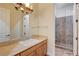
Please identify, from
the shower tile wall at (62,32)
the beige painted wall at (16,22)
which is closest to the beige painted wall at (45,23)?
the shower tile wall at (62,32)

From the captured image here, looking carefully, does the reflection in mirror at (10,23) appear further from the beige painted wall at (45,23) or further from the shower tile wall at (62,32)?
the shower tile wall at (62,32)

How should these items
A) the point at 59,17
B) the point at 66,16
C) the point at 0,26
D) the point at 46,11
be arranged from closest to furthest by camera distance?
the point at 0,26, the point at 46,11, the point at 59,17, the point at 66,16

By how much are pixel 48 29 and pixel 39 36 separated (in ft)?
0.68

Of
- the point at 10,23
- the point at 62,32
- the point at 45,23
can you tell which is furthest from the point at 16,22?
the point at 62,32

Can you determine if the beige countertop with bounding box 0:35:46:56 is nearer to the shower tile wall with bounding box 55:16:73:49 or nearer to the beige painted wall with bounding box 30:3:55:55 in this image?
the beige painted wall with bounding box 30:3:55:55

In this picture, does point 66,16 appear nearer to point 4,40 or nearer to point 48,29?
point 48,29

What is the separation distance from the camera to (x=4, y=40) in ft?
5.71

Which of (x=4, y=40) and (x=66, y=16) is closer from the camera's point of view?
(x=4, y=40)

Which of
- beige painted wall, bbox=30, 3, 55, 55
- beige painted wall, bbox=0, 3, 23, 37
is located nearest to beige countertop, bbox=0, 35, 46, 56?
beige painted wall, bbox=30, 3, 55, 55

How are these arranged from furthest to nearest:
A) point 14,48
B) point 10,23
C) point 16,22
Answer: point 16,22
point 10,23
point 14,48

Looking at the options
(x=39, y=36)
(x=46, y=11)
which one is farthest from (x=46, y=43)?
(x=46, y=11)

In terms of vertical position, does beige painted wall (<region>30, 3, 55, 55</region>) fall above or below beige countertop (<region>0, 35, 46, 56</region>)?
above

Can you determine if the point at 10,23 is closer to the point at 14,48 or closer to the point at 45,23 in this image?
the point at 14,48

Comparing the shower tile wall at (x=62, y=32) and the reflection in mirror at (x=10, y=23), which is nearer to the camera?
the reflection in mirror at (x=10, y=23)
